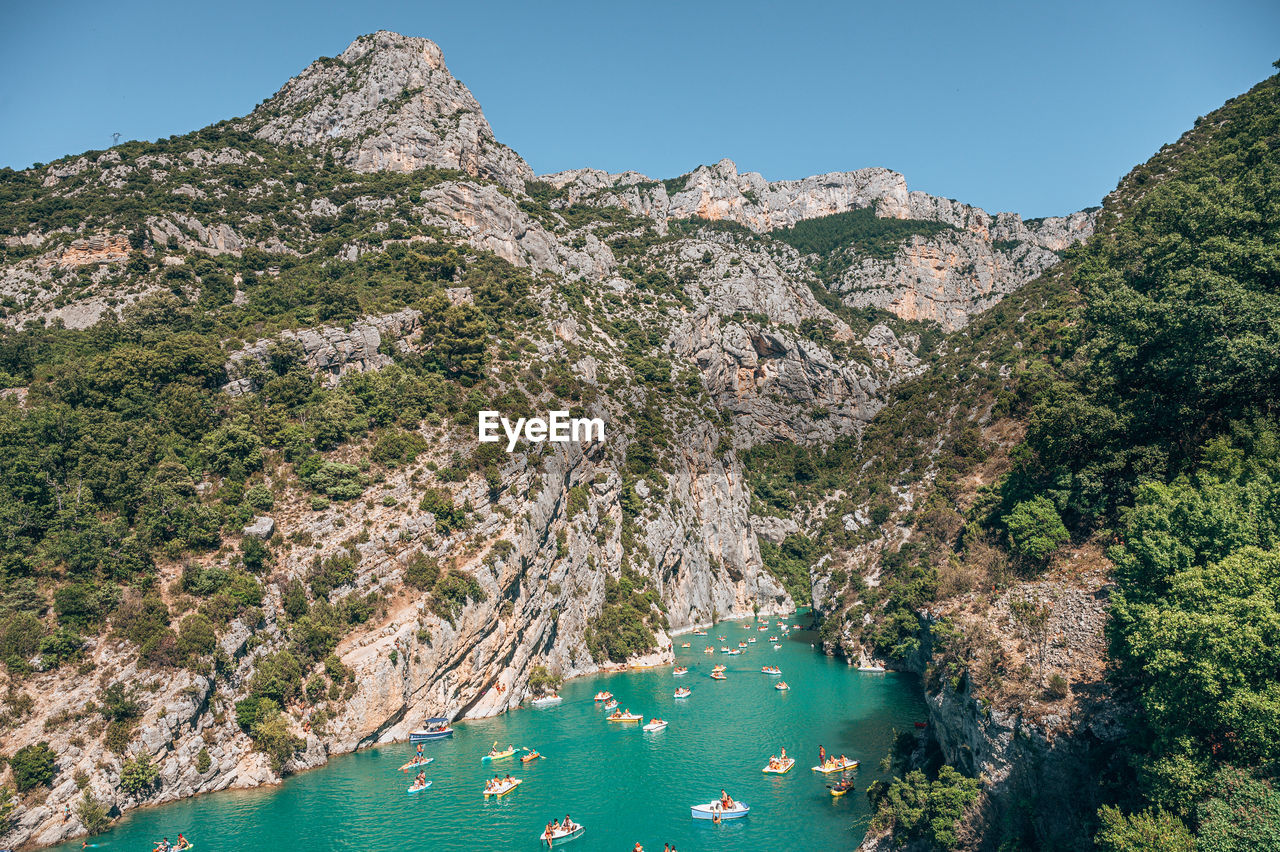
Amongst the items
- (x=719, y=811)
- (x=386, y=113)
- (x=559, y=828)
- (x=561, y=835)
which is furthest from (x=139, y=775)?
(x=386, y=113)

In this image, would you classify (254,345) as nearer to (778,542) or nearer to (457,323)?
(457,323)

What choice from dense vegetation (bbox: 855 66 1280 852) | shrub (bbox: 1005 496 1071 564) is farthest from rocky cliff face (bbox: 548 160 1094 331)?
shrub (bbox: 1005 496 1071 564)

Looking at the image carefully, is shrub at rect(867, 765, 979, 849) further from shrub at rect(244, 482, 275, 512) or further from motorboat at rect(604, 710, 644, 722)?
shrub at rect(244, 482, 275, 512)

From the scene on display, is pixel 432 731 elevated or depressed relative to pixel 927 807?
depressed

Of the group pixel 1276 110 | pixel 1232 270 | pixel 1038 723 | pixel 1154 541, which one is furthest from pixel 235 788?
pixel 1276 110

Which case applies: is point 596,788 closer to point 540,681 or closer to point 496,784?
point 496,784

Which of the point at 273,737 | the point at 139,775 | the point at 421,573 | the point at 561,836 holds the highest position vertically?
the point at 421,573
